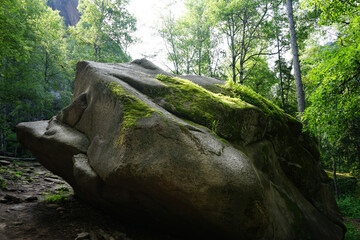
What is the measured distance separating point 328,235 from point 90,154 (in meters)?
7.27

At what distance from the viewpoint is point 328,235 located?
20.4ft

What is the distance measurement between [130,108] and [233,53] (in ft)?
55.8

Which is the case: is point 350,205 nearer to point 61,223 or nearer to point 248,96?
point 248,96

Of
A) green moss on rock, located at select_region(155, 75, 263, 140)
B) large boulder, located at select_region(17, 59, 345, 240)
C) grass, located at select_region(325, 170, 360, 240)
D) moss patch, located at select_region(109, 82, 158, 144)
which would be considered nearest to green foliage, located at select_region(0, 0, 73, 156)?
large boulder, located at select_region(17, 59, 345, 240)

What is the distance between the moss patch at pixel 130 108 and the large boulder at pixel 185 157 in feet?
0.07

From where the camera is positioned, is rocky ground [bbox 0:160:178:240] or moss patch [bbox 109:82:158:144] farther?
rocky ground [bbox 0:160:178:240]

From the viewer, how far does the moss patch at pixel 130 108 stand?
3.91 m

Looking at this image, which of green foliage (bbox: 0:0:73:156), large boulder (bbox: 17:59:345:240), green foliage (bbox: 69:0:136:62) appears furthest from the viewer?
green foliage (bbox: 69:0:136:62)

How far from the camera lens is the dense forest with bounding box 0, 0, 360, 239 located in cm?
735

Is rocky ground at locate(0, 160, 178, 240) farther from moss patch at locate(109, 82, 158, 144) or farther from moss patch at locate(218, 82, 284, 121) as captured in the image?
moss patch at locate(218, 82, 284, 121)

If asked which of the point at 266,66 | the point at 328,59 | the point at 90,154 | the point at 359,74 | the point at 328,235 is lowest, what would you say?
the point at 328,235

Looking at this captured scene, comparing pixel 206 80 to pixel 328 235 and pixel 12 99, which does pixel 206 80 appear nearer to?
pixel 328 235

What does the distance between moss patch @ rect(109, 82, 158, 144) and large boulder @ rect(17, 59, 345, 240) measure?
2 cm

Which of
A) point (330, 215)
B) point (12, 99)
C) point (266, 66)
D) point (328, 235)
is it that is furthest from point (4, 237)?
point (266, 66)
